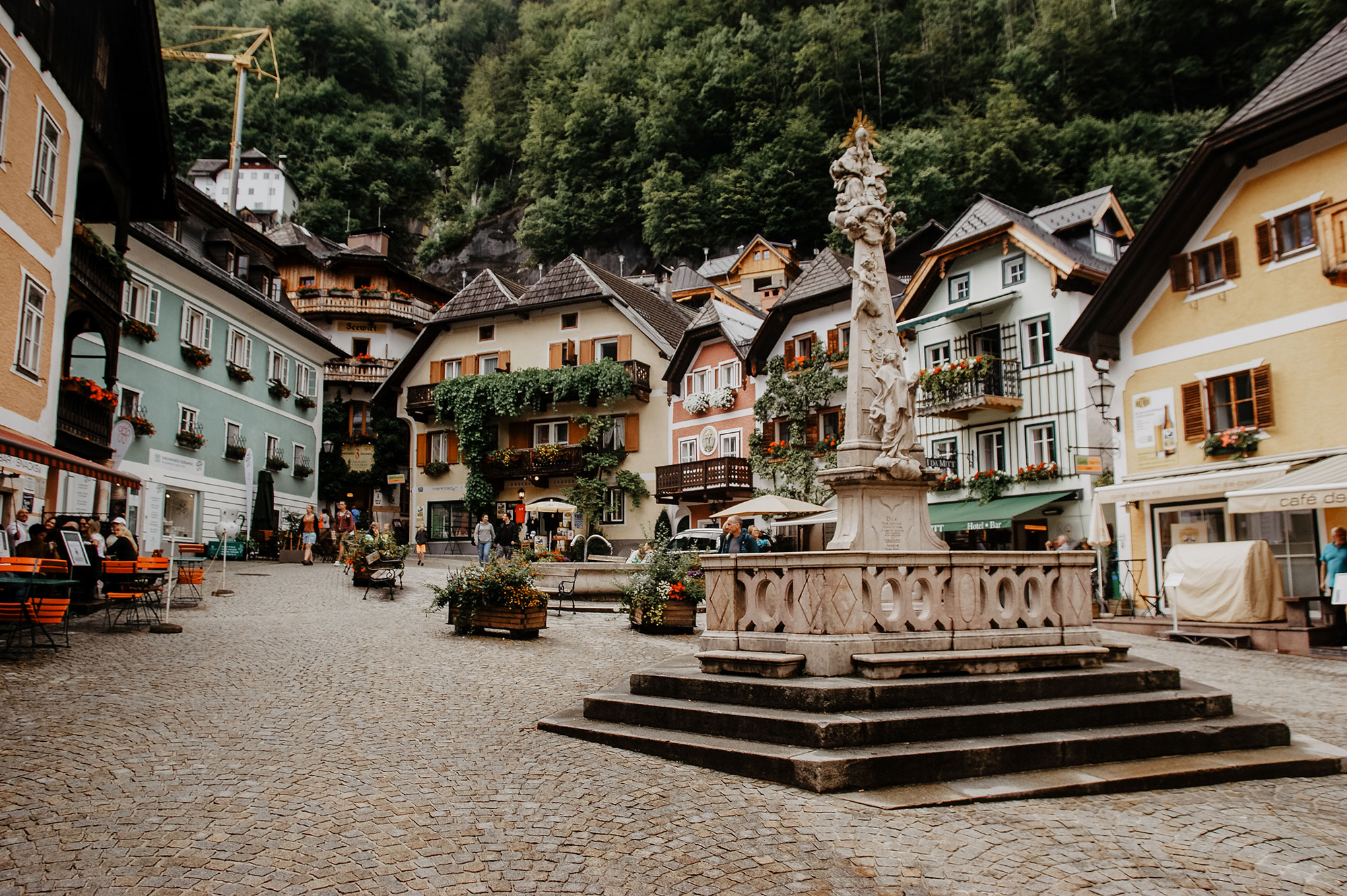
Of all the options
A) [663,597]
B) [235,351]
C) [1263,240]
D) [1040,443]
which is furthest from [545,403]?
[1263,240]

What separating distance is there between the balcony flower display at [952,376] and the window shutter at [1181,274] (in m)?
6.75

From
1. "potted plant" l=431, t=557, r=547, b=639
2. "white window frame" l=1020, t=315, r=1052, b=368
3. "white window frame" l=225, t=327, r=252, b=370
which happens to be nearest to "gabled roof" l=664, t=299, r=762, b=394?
"white window frame" l=1020, t=315, r=1052, b=368

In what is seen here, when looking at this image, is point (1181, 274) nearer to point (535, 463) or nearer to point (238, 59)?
point (535, 463)

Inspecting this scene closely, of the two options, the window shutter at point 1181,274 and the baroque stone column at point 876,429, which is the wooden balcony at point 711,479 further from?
the baroque stone column at point 876,429

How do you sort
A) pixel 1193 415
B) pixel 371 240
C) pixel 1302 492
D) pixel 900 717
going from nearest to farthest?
pixel 900 717
pixel 1302 492
pixel 1193 415
pixel 371 240

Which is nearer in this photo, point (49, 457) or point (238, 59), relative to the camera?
point (49, 457)

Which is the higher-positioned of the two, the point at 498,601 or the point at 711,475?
the point at 711,475

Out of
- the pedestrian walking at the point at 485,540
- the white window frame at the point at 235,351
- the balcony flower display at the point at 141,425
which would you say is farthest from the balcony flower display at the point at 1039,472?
the white window frame at the point at 235,351

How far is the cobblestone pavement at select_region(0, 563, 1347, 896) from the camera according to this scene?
4633 millimetres

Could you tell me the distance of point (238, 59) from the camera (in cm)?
6550

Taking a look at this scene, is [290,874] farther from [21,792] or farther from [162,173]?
[162,173]

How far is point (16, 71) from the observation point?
14.8 metres

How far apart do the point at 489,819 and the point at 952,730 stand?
10.7ft

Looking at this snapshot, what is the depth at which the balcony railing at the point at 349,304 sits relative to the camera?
50906mm
